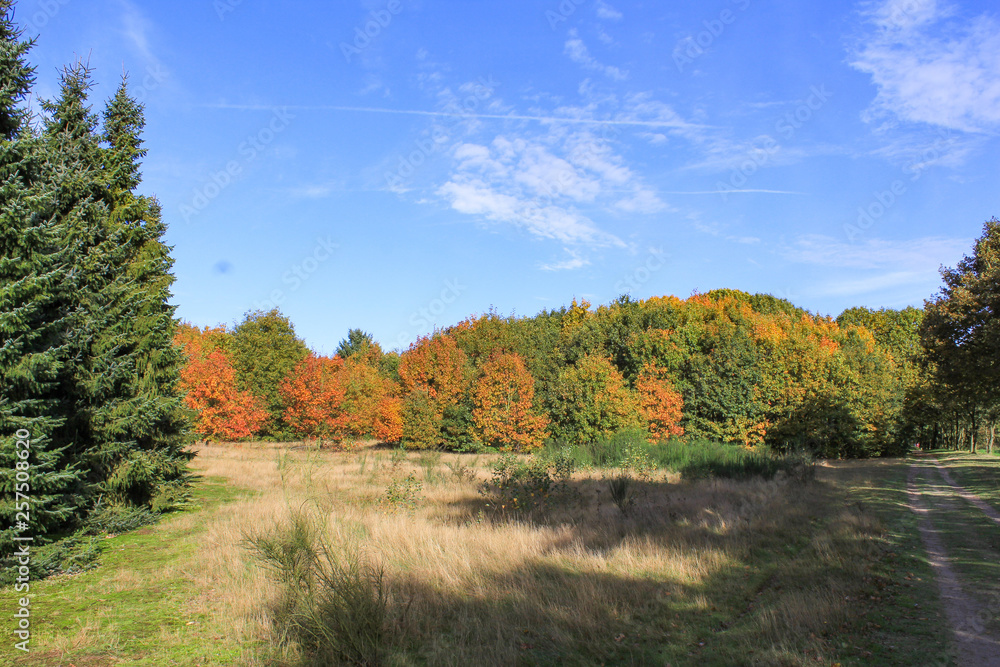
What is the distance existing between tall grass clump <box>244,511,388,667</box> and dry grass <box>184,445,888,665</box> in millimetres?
251

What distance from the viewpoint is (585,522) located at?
13.0m

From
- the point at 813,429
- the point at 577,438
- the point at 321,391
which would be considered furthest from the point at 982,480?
the point at 321,391

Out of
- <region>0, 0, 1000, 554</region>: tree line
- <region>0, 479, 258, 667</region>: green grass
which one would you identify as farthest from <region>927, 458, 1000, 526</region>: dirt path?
<region>0, 479, 258, 667</region>: green grass

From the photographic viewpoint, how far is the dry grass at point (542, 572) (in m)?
6.39

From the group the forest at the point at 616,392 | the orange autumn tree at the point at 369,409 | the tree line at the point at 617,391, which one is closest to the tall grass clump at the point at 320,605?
the tree line at the point at 617,391

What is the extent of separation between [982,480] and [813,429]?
20303 mm

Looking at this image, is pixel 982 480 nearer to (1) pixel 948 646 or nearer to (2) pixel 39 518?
(1) pixel 948 646

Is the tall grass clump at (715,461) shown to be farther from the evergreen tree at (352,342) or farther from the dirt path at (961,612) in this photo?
the evergreen tree at (352,342)

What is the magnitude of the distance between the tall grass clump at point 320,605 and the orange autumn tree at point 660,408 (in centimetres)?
3702

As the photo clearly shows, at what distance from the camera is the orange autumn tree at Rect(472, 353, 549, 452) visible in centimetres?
3988

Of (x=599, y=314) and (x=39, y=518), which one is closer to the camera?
(x=39, y=518)

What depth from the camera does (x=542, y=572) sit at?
8.71m

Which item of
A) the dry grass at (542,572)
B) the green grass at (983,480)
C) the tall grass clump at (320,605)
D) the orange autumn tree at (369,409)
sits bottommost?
the green grass at (983,480)

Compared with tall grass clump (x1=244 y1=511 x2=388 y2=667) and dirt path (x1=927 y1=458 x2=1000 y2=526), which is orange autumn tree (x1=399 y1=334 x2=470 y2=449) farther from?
tall grass clump (x1=244 y1=511 x2=388 y2=667)
